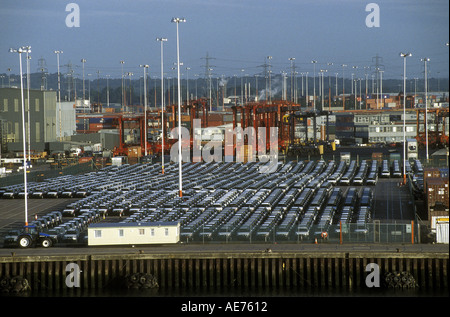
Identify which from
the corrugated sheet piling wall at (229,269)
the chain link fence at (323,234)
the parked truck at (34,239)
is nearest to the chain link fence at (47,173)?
the parked truck at (34,239)

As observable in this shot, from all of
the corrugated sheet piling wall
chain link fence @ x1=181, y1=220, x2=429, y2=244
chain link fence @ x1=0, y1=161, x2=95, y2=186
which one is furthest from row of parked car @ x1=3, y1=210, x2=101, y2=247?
chain link fence @ x1=0, y1=161, x2=95, y2=186

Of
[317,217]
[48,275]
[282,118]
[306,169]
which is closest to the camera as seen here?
[48,275]

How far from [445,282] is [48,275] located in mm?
12107

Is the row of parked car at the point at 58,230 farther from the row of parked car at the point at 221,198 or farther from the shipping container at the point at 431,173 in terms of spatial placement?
the shipping container at the point at 431,173

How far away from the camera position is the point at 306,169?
178 ft

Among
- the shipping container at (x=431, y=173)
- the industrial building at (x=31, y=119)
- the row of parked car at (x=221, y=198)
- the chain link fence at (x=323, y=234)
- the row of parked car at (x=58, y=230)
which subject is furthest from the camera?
the industrial building at (x=31, y=119)

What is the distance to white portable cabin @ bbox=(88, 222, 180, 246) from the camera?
1078 inches

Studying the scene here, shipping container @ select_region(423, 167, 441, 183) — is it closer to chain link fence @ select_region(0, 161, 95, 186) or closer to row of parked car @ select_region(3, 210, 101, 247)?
row of parked car @ select_region(3, 210, 101, 247)

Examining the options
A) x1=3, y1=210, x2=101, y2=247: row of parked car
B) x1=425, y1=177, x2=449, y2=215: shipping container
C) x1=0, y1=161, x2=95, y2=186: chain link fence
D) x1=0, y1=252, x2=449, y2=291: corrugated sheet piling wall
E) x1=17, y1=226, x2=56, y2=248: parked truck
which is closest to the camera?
x1=0, y1=252, x2=449, y2=291: corrugated sheet piling wall

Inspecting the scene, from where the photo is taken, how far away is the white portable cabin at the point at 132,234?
2739 centimetres

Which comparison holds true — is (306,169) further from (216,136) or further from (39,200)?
(216,136)

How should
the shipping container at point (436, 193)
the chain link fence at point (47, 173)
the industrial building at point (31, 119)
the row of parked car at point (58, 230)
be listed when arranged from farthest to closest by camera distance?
1. the industrial building at point (31, 119)
2. the chain link fence at point (47, 173)
3. the shipping container at point (436, 193)
4. the row of parked car at point (58, 230)

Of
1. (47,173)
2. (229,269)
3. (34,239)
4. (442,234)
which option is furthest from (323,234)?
(47,173)
